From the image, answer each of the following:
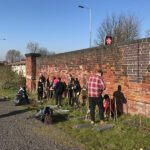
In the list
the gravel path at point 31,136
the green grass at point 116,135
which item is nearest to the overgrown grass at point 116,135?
the green grass at point 116,135

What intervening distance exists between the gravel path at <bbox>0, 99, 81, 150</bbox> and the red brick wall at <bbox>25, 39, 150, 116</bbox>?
2815 millimetres

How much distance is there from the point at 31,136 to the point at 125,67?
394 centimetres

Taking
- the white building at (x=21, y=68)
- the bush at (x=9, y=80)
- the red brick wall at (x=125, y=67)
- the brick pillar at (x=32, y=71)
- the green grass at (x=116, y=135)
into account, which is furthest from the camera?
the white building at (x=21, y=68)

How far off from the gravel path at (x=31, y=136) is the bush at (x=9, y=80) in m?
10.4

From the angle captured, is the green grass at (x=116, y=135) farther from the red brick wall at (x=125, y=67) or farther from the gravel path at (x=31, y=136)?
the red brick wall at (x=125, y=67)

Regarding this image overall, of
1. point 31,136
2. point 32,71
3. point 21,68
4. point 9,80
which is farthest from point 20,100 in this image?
point 21,68

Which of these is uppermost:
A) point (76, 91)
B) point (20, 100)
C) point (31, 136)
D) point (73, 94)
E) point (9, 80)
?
point (9, 80)

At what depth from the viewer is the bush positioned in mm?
15906

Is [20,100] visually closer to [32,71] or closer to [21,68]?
[32,71]

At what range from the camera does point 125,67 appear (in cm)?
627

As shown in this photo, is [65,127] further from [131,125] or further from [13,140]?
[131,125]

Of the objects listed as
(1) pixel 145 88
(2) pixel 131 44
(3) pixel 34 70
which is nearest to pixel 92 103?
(1) pixel 145 88

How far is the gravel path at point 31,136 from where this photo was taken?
3.98m

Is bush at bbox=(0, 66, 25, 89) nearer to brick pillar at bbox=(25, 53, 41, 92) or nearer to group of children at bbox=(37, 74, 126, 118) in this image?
brick pillar at bbox=(25, 53, 41, 92)
